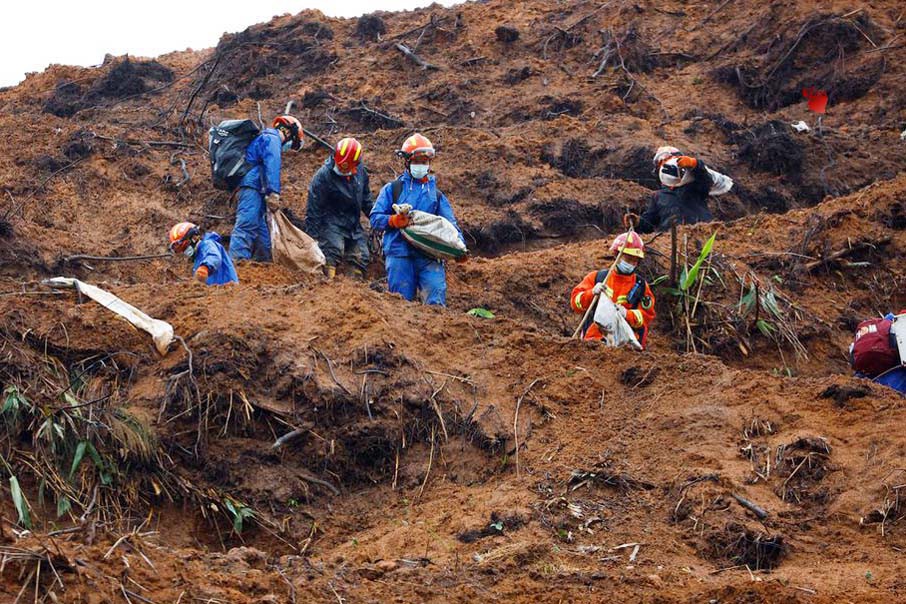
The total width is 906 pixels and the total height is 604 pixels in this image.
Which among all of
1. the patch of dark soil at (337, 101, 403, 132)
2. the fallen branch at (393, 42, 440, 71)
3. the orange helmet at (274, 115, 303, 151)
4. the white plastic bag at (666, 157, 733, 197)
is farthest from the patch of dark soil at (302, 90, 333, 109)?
the white plastic bag at (666, 157, 733, 197)

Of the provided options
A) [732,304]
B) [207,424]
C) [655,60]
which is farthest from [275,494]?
[655,60]

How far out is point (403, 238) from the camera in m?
9.91

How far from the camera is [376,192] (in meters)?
14.0

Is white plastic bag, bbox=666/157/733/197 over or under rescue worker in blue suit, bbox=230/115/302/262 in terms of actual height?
under

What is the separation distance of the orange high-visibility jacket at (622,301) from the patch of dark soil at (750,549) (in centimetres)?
344

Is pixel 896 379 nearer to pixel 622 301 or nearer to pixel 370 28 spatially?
pixel 622 301

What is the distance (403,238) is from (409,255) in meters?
0.16

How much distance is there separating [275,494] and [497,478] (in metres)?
1.25

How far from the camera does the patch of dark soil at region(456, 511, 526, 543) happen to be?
6152 millimetres

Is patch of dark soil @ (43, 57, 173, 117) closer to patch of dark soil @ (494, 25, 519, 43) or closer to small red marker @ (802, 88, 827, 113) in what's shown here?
patch of dark soil @ (494, 25, 519, 43)

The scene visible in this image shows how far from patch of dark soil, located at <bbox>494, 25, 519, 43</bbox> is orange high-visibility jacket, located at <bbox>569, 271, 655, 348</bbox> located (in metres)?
9.18

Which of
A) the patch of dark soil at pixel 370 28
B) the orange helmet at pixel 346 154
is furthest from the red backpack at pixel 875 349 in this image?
the patch of dark soil at pixel 370 28

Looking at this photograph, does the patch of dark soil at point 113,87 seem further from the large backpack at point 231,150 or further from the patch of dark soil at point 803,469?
the patch of dark soil at point 803,469

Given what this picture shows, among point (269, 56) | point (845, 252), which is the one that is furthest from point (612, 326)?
point (269, 56)
